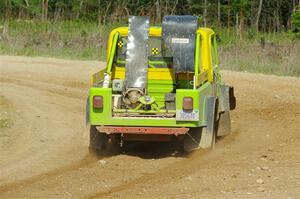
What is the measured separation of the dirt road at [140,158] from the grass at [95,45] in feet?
15.6

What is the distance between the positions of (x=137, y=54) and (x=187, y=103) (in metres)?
1.52

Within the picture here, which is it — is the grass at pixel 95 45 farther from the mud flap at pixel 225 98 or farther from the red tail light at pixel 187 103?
the red tail light at pixel 187 103

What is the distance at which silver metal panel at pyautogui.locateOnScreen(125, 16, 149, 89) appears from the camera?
11.4m

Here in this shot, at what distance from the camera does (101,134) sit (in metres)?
11.0

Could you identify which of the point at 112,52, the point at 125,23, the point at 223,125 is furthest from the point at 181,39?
the point at 125,23

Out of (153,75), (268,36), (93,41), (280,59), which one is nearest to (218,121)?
(153,75)

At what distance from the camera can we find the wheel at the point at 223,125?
12406 millimetres

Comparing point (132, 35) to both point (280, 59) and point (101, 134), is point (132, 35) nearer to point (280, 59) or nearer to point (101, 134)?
point (101, 134)

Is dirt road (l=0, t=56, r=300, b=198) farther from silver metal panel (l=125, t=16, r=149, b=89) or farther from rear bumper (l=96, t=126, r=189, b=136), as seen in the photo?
silver metal panel (l=125, t=16, r=149, b=89)

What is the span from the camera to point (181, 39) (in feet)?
37.4

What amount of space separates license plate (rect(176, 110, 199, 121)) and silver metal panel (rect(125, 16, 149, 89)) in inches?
46.4

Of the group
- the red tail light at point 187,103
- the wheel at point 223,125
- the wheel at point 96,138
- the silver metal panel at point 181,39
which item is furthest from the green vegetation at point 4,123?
the red tail light at point 187,103

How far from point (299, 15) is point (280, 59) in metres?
6.06

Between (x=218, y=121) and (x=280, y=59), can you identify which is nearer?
(x=218, y=121)
